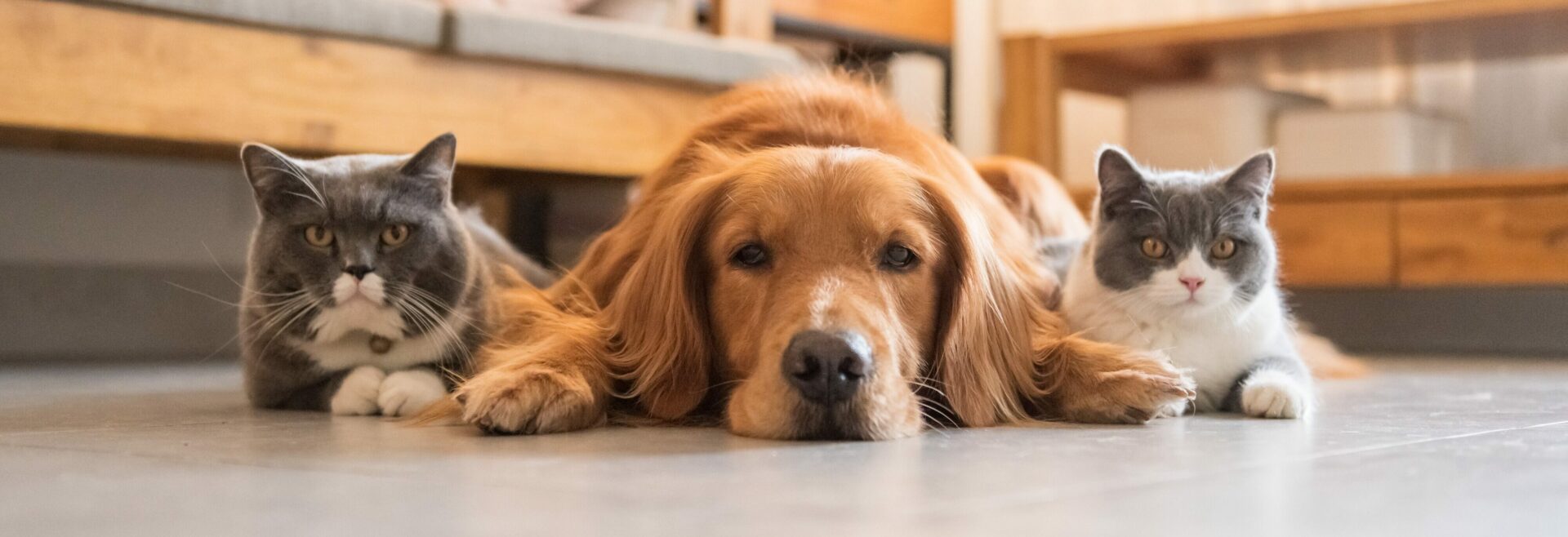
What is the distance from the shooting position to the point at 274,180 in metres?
2.04

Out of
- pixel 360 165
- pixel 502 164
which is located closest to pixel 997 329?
pixel 360 165

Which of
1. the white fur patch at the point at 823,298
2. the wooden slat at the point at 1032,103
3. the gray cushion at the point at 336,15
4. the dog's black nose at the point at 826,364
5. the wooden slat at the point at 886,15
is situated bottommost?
the dog's black nose at the point at 826,364

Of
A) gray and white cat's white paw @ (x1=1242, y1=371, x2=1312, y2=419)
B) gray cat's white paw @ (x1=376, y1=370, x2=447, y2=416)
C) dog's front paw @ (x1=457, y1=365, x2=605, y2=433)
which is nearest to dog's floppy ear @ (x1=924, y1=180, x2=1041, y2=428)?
gray and white cat's white paw @ (x1=1242, y1=371, x2=1312, y2=419)

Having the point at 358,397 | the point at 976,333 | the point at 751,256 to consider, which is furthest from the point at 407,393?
the point at 976,333

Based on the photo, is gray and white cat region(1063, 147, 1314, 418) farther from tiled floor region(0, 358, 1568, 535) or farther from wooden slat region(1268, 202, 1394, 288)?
wooden slat region(1268, 202, 1394, 288)

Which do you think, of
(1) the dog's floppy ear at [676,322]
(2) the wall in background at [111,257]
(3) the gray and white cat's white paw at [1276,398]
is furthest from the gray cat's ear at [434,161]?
(2) the wall in background at [111,257]

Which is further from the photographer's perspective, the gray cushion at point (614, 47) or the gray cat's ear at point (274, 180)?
the gray cushion at point (614, 47)

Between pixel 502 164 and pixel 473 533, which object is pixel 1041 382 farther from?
pixel 502 164

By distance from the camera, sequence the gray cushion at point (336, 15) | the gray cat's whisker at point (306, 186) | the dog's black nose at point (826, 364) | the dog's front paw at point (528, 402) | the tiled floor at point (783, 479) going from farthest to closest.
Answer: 1. the gray cushion at point (336, 15)
2. the gray cat's whisker at point (306, 186)
3. the dog's front paw at point (528, 402)
4. the dog's black nose at point (826, 364)
5. the tiled floor at point (783, 479)

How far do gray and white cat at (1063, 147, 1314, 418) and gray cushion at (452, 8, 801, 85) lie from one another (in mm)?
1559

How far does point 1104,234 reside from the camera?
2.13 meters

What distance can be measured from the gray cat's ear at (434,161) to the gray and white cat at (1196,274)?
92 cm

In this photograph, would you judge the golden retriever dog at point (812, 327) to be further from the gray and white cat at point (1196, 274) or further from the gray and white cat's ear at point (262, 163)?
the gray and white cat's ear at point (262, 163)

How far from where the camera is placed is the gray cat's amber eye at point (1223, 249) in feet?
6.75
